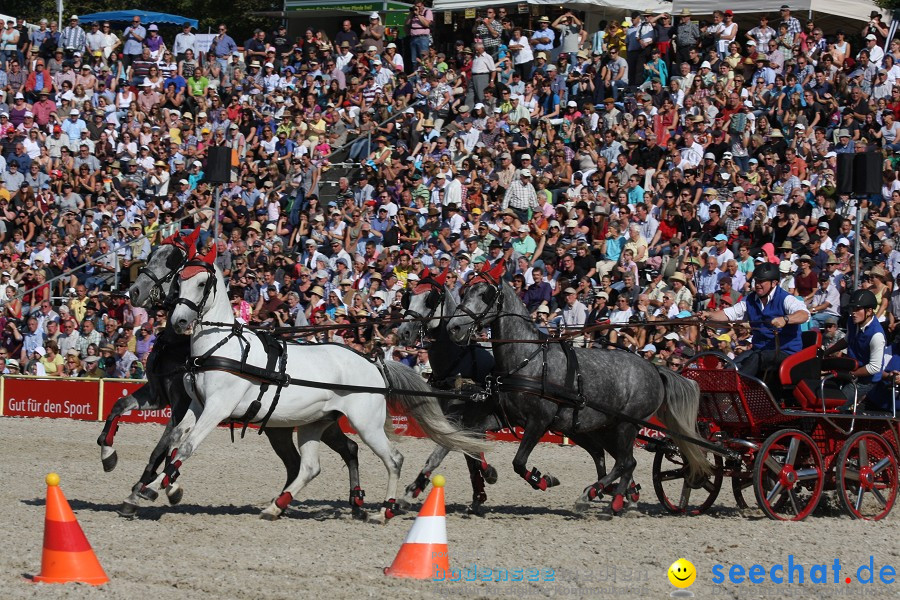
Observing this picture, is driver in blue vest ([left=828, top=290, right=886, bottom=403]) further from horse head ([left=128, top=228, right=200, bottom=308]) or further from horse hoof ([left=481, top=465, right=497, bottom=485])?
horse head ([left=128, top=228, right=200, bottom=308])

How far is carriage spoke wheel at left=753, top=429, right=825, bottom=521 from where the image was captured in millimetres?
10711

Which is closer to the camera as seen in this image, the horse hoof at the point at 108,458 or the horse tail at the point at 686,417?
the horse hoof at the point at 108,458

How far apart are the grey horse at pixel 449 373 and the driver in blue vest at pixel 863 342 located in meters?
2.97

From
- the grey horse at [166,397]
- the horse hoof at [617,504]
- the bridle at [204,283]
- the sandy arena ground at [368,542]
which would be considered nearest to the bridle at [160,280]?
the grey horse at [166,397]

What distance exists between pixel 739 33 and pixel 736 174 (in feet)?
24.6

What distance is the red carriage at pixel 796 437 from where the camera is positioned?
10828 millimetres

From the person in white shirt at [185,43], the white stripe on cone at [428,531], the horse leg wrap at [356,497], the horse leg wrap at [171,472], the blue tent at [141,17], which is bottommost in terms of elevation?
the horse leg wrap at [356,497]

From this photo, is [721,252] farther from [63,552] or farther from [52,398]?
[63,552]

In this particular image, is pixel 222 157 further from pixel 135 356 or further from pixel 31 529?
pixel 31 529

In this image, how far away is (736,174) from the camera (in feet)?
61.9

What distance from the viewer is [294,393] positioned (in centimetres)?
1056

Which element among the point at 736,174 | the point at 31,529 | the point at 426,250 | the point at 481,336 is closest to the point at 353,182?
the point at 426,250

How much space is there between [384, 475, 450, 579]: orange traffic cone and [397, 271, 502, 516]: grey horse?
10.1 ft

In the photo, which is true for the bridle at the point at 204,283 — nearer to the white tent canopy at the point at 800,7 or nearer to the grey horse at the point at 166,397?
the grey horse at the point at 166,397
